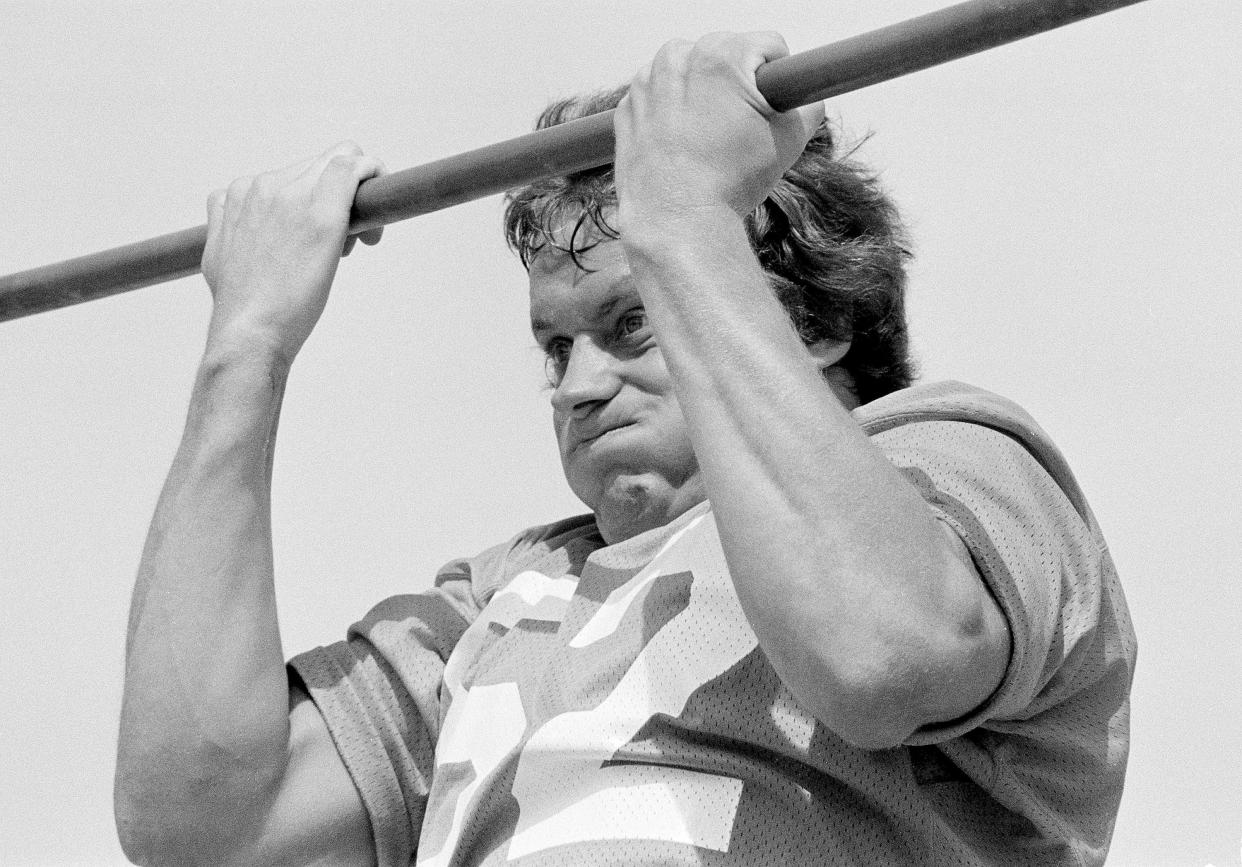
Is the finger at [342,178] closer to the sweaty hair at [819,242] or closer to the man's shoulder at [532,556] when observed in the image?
the sweaty hair at [819,242]

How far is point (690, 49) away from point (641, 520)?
357 mm

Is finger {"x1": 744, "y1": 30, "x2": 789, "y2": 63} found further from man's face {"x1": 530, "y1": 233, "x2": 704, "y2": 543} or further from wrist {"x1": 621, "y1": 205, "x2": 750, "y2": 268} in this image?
man's face {"x1": 530, "y1": 233, "x2": 704, "y2": 543}

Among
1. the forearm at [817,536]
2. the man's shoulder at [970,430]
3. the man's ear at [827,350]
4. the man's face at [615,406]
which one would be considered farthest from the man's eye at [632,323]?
the forearm at [817,536]

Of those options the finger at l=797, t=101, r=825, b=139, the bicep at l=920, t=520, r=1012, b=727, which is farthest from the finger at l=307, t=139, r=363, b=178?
the bicep at l=920, t=520, r=1012, b=727

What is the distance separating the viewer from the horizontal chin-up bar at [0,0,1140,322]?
2.70 ft

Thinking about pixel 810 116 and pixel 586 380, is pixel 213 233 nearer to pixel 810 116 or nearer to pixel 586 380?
pixel 586 380

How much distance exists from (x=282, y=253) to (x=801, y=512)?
0.49 meters

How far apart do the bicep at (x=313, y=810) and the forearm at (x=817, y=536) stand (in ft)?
1.50

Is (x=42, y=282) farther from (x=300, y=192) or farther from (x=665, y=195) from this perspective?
(x=665, y=195)

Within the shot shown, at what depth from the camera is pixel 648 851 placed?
0.88 meters

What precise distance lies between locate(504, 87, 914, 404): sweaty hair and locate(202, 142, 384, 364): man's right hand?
136mm

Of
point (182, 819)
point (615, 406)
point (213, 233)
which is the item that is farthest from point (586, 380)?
point (182, 819)

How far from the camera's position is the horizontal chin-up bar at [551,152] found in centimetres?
82

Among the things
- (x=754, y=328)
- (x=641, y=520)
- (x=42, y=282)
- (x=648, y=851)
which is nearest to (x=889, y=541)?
(x=754, y=328)
